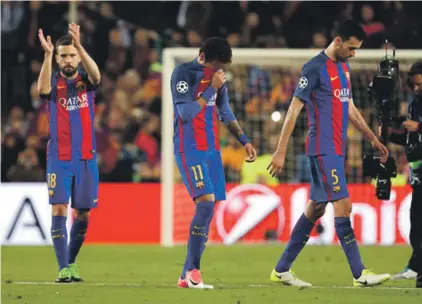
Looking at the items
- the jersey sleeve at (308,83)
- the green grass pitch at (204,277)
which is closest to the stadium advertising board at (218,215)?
the green grass pitch at (204,277)

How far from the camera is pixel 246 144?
10797 mm

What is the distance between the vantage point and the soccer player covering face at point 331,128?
1038 centimetres

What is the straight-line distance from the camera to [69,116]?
1115 centimetres

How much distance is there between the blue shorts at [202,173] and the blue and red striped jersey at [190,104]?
60 mm

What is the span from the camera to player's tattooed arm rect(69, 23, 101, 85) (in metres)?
10.6

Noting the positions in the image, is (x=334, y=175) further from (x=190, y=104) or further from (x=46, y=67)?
(x=46, y=67)

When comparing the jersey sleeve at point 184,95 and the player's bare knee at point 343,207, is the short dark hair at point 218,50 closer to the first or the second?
the jersey sleeve at point 184,95

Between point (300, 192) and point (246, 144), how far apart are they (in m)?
7.18

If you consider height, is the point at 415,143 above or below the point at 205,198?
above

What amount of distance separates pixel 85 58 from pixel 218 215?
23.5 ft

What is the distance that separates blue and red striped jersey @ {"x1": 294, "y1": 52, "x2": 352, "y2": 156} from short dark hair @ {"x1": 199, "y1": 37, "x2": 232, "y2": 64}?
727mm

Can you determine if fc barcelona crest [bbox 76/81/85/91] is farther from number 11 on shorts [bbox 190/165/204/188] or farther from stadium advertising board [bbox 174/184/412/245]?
stadium advertising board [bbox 174/184/412/245]

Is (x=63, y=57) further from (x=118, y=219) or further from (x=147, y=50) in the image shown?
(x=147, y=50)

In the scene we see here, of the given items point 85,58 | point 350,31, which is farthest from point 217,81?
point 85,58
